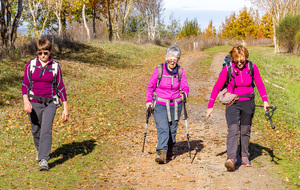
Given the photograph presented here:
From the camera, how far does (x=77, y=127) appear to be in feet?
32.0

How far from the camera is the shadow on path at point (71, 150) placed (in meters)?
7.12

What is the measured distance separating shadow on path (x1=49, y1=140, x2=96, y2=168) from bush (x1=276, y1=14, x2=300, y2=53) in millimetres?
30022

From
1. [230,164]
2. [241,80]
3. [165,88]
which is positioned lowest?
[230,164]

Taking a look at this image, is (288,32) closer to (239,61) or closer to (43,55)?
(239,61)

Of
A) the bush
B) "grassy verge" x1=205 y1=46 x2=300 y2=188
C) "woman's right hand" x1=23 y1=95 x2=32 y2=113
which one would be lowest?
"grassy verge" x1=205 y1=46 x2=300 y2=188

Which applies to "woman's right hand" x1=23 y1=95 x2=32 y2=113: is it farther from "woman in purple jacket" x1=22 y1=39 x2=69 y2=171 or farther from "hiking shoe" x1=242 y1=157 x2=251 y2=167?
"hiking shoe" x1=242 y1=157 x2=251 y2=167

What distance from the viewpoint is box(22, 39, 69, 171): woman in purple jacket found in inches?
230

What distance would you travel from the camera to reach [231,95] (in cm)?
591

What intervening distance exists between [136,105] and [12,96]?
4675 millimetres

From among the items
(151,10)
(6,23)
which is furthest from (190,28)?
(6,23)

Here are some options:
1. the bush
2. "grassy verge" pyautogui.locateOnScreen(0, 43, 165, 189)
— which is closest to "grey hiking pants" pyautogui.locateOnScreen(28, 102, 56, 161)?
"grassy verge" pyautogui.locateOnScreen(0, 43, 165, 189)

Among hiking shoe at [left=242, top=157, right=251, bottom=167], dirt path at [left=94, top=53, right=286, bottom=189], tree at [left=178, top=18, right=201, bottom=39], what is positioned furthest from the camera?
tree at [left=178, top=18, right=201, bottom=39]

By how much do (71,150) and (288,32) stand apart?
31851 mm

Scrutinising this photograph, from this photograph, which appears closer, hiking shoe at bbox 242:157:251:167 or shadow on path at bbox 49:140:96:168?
hiking shoe at bbox 242:157:251:167
